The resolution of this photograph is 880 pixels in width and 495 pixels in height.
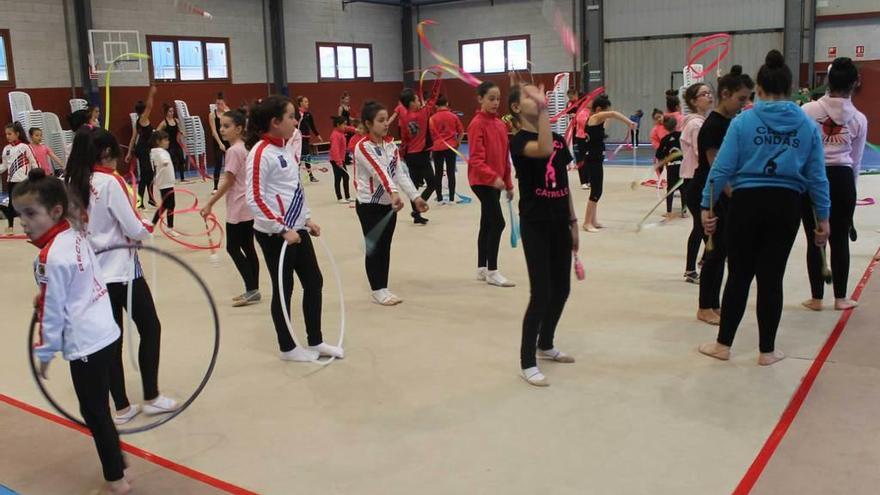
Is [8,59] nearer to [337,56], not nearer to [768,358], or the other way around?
[337,56]

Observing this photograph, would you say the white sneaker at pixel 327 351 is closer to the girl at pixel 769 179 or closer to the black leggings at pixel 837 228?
the girl at pixel 769 179

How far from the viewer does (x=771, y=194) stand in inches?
155

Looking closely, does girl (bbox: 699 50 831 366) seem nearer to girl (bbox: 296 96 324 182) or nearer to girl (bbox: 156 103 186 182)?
girl (bbox: 296 96 324 182)

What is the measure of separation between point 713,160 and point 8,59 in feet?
48.8

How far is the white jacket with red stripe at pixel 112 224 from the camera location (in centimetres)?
354

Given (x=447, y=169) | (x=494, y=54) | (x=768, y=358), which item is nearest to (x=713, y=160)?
(x=768, y=358)

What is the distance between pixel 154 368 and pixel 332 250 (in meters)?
4.36

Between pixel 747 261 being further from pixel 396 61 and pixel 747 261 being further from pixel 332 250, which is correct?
pixel 396 61

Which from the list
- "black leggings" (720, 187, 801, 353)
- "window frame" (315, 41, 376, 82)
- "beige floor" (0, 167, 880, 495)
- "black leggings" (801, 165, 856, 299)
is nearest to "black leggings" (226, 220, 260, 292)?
"beige floor" (0, 167, 880, 495)

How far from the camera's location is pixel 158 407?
12.9 ft

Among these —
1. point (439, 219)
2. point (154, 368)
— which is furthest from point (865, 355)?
point (439, 219)

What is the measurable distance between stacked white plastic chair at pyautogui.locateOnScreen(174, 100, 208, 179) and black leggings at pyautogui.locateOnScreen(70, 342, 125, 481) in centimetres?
1441

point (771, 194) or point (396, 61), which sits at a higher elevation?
point (396, 61)

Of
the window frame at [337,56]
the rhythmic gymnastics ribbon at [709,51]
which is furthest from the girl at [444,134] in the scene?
the window frame at [337,56]
